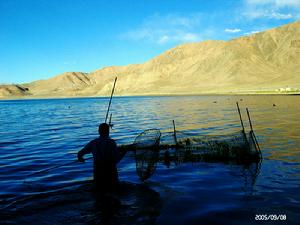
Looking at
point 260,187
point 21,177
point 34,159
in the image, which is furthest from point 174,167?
point 34,159

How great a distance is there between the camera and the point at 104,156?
834 cm

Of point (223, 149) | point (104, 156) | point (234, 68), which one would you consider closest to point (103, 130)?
point (104, 156)

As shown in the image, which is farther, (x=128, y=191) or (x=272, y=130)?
(x=272, y=130)

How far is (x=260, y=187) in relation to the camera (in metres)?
9.43

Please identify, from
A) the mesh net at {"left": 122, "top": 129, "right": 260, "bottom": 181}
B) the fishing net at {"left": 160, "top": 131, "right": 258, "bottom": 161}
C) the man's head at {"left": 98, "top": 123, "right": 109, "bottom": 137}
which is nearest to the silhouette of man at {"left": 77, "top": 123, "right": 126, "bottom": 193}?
the man's head at {"left": 98, "top": 123, "right": 109, "bottom": 137}

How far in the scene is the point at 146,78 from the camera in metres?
196

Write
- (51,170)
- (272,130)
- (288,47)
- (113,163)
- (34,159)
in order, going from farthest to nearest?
(288,47), (272,130), (34,159), (51,170), (113,163)

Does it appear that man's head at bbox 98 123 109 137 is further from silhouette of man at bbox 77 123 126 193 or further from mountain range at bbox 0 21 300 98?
mountain range at bbox 0 21 300 98

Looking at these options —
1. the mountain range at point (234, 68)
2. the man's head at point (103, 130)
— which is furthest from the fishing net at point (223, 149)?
the mountain range at point (234, 68)

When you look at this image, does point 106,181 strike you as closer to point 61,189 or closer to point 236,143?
point 61,189

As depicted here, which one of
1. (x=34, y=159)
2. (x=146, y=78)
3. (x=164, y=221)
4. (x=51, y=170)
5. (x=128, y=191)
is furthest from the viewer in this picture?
(x=146, y=78)

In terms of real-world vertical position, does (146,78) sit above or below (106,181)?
above

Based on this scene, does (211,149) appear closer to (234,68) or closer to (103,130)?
(103,130)

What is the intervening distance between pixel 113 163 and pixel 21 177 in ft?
16.3
